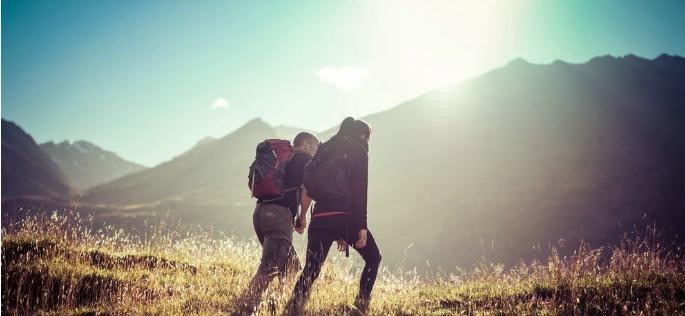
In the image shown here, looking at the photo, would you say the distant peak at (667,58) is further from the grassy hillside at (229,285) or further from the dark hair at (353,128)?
the dark hair at (353,128)

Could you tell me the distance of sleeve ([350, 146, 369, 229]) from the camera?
478cm

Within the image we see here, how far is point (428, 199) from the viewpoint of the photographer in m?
91.5

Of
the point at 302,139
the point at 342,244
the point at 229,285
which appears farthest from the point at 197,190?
the point at 342,244

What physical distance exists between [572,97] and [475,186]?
140ft

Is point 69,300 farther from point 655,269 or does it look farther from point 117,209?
point 117,209

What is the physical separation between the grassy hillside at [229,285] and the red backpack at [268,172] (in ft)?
3.75

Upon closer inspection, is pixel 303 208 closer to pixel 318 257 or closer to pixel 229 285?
pixel 318 257

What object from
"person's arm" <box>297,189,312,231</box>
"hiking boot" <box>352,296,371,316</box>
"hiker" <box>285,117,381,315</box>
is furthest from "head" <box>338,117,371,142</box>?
"hiking boot" <box>352,296,371,316</box>

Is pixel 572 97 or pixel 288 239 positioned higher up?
pixel 572 97

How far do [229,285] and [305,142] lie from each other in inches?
94.4

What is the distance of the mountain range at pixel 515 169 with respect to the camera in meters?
69.6

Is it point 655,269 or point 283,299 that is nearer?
A: point 283,299

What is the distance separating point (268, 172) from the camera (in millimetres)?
5465

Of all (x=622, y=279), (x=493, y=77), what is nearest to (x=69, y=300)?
(x=622, y=279)
